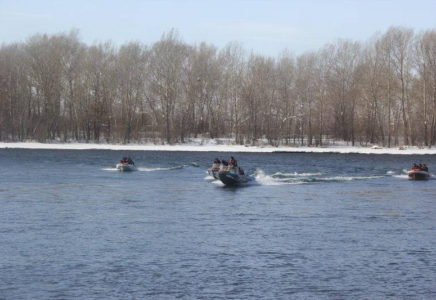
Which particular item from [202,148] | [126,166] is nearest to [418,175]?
[126,166]

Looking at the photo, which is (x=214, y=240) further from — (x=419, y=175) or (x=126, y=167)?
(x=126, y=167)

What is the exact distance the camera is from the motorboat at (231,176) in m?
49.5

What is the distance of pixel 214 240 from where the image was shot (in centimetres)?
2770

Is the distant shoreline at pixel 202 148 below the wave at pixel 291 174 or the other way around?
the other way around

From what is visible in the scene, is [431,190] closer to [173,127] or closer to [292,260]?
[292,260]

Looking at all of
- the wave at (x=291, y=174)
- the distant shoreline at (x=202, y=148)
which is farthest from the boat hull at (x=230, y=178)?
the distant shoreline at (x=202, y=148)

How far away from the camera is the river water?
20859mm

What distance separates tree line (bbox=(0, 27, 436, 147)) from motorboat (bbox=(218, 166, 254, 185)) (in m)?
55.3

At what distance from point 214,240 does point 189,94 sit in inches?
3299

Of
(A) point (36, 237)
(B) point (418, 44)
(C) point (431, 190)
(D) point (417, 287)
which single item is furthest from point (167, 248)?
(B) point (418, 44)

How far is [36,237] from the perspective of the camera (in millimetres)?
27812

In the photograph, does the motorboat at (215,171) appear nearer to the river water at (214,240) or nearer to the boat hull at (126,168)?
the river water at (214,240)

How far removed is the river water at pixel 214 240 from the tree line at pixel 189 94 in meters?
55.7

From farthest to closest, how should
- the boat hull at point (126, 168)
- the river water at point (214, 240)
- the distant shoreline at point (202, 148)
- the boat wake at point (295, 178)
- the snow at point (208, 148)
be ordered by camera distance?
1. the distant shoreline at point (202, 148)
2. the snow at point (208, 148)
3. the boat hull at point (126, 168)
4. the boat wake at point (295, 178)
5. the river water at point (214, 240)
